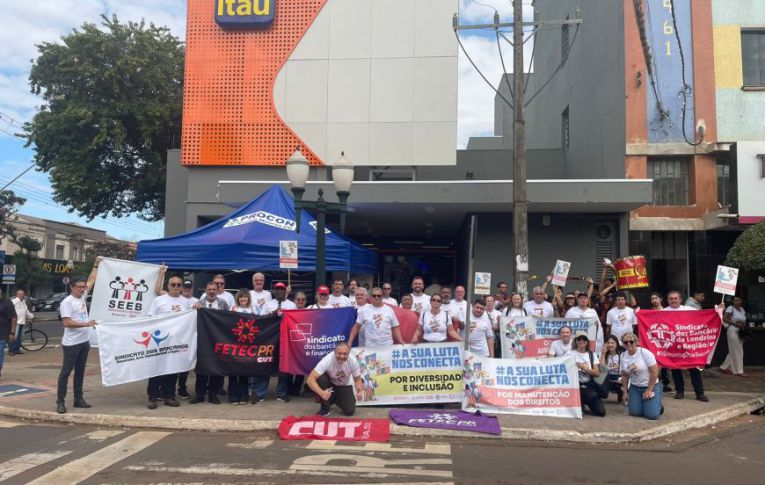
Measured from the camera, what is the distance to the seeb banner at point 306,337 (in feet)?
29.7

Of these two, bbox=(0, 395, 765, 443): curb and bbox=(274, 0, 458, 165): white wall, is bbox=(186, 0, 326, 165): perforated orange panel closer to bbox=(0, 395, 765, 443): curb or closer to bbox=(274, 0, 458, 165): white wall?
bbox=(274, 0, 458, 165): white wall

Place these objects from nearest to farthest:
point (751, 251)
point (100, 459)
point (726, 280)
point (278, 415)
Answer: point (100, 459), point (278, 415), point (726, 280), point (751, 251)

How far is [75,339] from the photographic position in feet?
27.6

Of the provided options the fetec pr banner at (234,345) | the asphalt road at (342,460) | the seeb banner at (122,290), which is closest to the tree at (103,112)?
the seeb banner at (122,290)

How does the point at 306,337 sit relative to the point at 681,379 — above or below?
above

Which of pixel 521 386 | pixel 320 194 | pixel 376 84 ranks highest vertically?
pixel 376 84

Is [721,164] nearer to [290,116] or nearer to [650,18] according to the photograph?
[650,18]

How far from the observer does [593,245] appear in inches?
612

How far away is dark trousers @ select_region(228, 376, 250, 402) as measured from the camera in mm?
8938

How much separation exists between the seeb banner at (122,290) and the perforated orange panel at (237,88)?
302 inches

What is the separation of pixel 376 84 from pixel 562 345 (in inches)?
405

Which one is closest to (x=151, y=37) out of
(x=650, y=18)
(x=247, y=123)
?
(x=247, y=123)

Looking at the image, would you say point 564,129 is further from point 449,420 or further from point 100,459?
point 100,459

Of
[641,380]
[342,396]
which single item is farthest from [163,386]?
[641,380]
